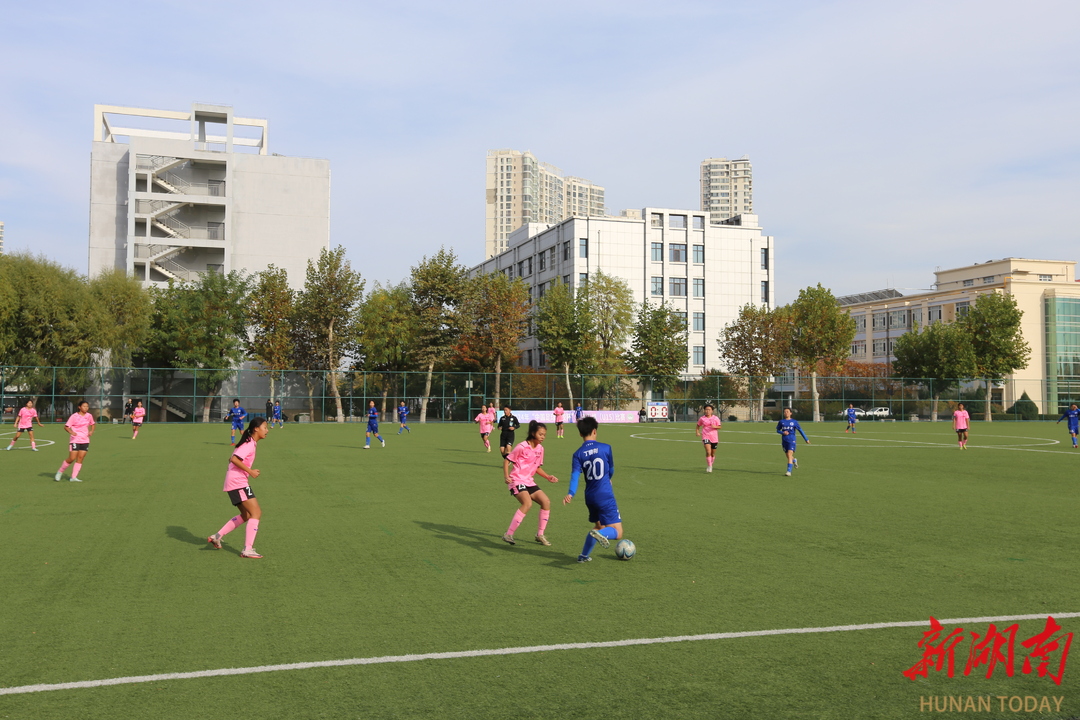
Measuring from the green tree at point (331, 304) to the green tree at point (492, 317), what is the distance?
27.9 feet

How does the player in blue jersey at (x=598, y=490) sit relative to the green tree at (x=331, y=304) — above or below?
below

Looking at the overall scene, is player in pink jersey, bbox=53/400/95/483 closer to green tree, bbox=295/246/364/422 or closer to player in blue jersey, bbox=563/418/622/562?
player in blue jersey, bbox=563/418/622/562

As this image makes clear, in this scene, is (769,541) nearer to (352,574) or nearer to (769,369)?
(352,574)

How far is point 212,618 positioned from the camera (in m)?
7.05

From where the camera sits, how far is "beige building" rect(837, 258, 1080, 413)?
9050 cm

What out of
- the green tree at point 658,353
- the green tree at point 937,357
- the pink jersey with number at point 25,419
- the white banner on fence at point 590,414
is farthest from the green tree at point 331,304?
the green tree at point 937,357

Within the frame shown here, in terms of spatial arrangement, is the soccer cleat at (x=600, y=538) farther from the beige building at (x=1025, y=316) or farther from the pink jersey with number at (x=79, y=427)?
the beige building at (x=1025, y=316)

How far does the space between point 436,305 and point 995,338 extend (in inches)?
1910

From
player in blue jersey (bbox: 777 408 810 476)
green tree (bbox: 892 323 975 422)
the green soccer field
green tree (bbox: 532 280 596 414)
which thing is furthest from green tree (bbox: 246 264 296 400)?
green tree (bbox: 892 323 975 422)

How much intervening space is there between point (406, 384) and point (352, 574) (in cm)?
4952

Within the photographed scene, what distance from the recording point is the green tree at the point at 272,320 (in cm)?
5866

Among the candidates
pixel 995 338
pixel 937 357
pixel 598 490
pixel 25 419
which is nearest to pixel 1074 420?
pixel 598 490

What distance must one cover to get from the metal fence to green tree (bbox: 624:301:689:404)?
40.9 inches

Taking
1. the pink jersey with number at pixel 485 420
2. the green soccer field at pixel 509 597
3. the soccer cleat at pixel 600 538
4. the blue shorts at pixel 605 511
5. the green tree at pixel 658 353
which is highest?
the green tree at pixel 658 353
